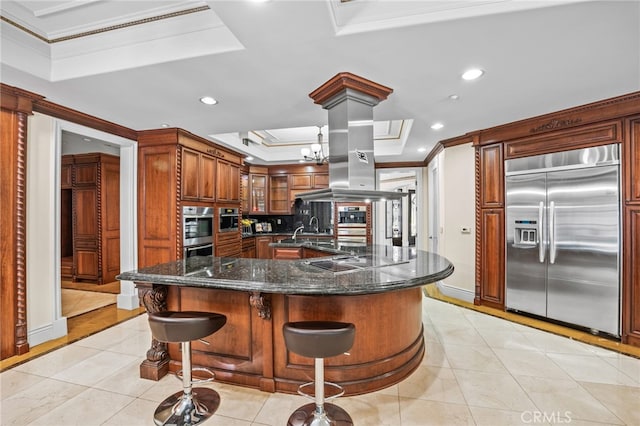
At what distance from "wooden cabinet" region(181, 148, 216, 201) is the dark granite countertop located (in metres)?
1.73

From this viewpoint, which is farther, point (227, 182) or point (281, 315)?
point (227, 182)

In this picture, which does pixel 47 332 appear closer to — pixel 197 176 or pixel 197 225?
pixel 197 225

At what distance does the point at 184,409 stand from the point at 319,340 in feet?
3.61

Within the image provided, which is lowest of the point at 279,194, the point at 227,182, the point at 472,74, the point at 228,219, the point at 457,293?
the point at 457,293

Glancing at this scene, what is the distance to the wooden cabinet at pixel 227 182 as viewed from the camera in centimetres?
482

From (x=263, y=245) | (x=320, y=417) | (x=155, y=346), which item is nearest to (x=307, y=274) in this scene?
(x=320, y=417)

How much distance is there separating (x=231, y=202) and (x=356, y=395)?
393 cm

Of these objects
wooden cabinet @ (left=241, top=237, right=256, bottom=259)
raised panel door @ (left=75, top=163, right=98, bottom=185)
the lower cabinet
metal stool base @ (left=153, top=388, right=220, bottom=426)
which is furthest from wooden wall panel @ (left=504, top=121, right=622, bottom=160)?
raised panel door @ (left=75, top=163, right=98, bottom=185)

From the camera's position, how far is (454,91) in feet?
8.58

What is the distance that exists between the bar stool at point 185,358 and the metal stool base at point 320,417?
0.58 metres

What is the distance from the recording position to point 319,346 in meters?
1.56

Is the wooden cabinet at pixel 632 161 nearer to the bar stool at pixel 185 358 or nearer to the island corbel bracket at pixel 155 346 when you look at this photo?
the bar stool at pixel 185 358

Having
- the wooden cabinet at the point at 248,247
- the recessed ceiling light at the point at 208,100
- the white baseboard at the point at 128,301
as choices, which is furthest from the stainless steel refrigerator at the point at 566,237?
the white baseboard at the point at 128,301

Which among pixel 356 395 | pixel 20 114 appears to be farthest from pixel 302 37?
pixel 20 114
